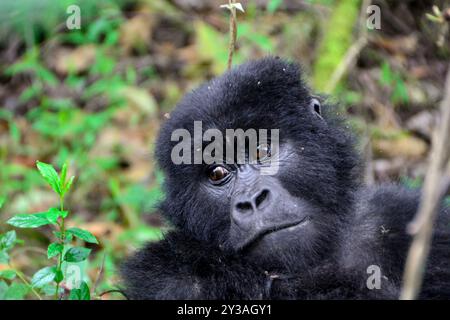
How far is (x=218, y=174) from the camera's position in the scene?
3.97m

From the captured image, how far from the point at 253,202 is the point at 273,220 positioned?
0.14 metres

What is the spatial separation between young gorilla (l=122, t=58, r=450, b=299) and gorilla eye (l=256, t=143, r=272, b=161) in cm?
5

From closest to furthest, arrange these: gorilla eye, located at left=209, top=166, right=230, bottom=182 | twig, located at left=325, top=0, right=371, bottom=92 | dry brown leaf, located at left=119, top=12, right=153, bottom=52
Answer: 1. gorilla eye, located at left=209, top=166, right=230, bottom=182
2. twig, located at left=325, top=0, right=371, bottom=92
3. dry brown leaf, located at left=119, top=12, right=153, bottom=52

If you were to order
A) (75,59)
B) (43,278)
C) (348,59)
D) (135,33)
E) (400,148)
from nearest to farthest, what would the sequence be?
(43,278), (348,59), (400,148), (75,59), (135,33)

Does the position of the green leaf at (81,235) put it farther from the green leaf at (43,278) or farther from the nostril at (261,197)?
the nostril at (261,197)

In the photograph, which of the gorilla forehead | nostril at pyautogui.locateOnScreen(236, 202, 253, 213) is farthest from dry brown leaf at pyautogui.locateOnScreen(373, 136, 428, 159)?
nostril at pyautogui.locateOnScreen(236, 202, 253, 213)

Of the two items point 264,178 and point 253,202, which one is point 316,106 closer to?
point 264,178

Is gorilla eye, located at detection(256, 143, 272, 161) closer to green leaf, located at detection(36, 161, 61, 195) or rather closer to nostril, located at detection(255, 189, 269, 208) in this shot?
nostril, located at detection(255, 189, 269, 208)

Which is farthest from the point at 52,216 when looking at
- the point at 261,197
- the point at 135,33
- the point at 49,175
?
the point at 135,33

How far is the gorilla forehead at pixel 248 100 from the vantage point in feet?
12.8

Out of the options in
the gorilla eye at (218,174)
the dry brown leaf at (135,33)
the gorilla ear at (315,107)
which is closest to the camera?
the gorilla eye at (218,174)

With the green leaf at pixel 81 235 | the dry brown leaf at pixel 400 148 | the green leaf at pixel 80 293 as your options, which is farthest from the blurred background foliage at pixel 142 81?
the green leaf at pixel 81 235

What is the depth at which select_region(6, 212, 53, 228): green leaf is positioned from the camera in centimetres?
367
